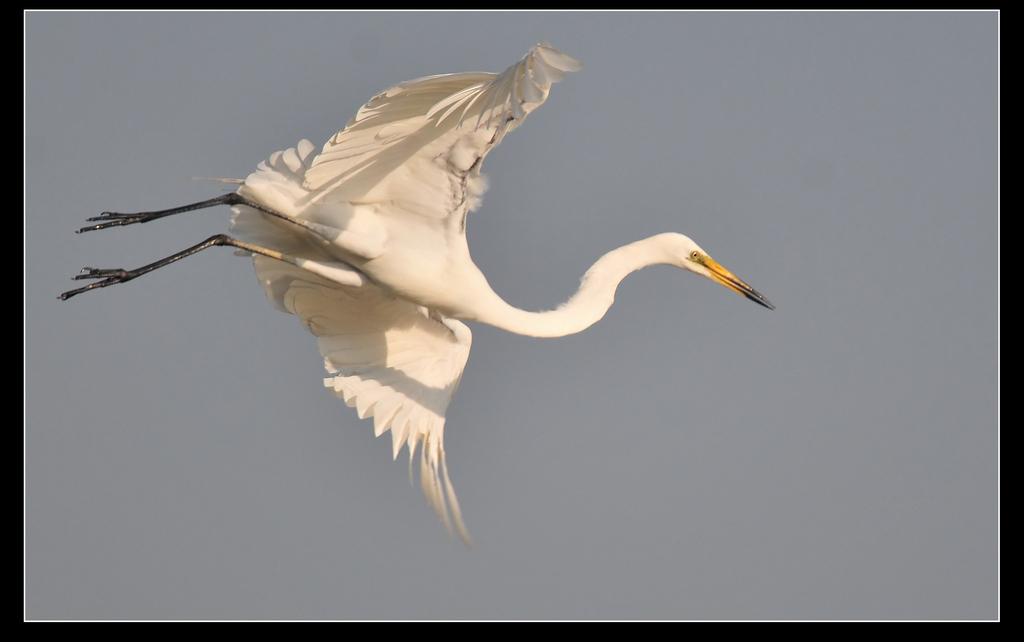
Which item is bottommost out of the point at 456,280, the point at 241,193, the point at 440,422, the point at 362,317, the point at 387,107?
the point at 440,422

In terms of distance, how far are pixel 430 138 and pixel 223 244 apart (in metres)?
1.60

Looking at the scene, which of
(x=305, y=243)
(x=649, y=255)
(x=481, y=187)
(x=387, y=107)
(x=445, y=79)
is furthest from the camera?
(x=649, y=255)

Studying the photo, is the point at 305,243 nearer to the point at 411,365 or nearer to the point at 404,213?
the point at 404,213

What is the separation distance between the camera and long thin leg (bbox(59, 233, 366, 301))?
7.02 metres

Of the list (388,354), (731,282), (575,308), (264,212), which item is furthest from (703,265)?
(264,212)

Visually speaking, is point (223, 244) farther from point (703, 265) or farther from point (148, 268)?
point (703, 265)

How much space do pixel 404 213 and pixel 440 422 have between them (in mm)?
1823

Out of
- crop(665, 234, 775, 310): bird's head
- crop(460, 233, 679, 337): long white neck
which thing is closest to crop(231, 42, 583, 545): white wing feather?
crop(460, 233, 679, 337): long white neck

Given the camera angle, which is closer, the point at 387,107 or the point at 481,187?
the point at 387,107

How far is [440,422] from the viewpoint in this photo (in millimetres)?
8141

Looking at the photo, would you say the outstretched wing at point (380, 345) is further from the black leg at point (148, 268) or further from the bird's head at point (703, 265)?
the bird's head at point (703, 265)

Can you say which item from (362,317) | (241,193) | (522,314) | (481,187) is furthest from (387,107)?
(362,317)

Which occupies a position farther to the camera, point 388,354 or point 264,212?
point 388,354

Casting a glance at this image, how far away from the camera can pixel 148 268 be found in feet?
23.3
